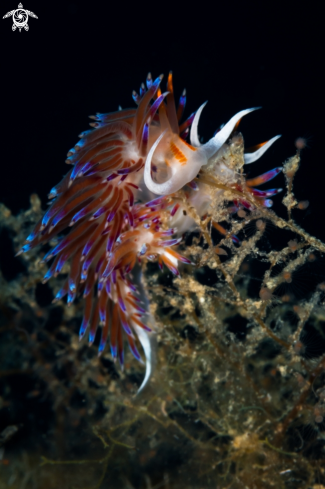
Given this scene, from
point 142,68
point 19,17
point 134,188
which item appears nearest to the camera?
point 134,188

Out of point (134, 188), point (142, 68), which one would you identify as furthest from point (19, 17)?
point (134, 188)

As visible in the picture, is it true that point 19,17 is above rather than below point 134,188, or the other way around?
above

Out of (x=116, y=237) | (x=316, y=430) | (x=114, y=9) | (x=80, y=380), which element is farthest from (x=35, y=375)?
(x=114, y=9)

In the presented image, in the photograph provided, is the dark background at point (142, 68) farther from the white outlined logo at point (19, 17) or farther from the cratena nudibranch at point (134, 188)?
the cratena nudibranch at point (134, 188)

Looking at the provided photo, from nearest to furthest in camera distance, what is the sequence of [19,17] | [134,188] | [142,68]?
[134,188], [142,68], [19,17]

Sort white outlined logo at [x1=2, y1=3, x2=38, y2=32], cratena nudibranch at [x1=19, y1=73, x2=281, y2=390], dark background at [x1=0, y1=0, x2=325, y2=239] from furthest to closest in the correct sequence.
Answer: white outlined logo at [x1=2, y1=3, x2=38, y2=32], dark background at [x1=0, y1=0, x2=325, y2=239], cratena nudibranch at [x1=19, y1=73, x2=281, y2=390]

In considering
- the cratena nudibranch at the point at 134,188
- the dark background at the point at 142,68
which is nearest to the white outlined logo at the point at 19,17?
the dark background at the point at 142,68

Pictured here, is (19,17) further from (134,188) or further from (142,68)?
(134,188)

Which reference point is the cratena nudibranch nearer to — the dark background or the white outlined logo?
the dark background

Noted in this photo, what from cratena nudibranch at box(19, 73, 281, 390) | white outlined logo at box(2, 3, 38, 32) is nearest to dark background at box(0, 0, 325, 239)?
white outlined logo at box(2, 3, 38, 32)
